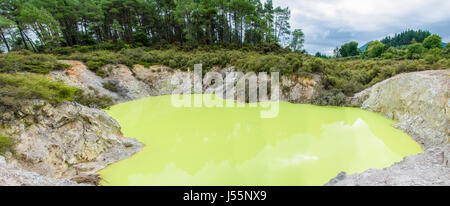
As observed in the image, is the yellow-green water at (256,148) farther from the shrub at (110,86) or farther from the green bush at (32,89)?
the shrub at (110,86)

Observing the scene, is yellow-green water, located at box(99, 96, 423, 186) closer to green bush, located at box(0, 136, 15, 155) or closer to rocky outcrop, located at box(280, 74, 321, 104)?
green bush, located at box(0, 136, 15, 155)

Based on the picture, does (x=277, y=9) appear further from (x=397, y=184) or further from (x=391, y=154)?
(x=397, y=184)

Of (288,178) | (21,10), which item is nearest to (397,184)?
(288,178)

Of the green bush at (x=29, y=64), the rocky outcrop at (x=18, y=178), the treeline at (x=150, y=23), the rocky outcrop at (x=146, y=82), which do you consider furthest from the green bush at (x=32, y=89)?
the treeline at (x=150, y=23)

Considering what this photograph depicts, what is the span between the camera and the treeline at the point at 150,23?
699 inches

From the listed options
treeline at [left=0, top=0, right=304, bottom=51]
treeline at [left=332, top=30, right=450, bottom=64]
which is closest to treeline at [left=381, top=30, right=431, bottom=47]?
treeline at [left=332, top=30, right=450, bottom=64]

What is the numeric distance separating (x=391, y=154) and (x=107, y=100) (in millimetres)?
14730

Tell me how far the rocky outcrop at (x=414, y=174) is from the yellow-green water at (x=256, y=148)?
674 mm

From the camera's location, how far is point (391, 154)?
4645mm

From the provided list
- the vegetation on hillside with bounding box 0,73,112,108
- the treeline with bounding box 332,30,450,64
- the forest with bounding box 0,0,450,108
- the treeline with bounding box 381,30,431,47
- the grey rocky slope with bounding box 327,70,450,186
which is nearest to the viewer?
the grey rocky slope with bounding box 327,70,450,186

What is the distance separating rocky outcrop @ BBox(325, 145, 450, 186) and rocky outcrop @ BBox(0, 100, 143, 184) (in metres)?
5.53

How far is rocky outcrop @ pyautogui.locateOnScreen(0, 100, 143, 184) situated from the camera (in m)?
3.52

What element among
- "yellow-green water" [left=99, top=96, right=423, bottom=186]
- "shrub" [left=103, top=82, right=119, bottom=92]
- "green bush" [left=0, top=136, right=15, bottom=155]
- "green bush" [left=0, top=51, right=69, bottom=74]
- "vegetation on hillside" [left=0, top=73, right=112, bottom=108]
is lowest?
"yellow-green water" [left=99, top=96, right=423, bottom=186]

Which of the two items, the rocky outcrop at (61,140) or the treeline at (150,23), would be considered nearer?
the rocky outcrop at (61,140)
